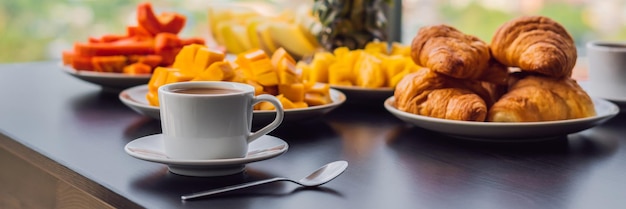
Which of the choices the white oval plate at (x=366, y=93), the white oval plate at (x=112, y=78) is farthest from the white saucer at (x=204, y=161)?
the white oval plate at (x=112, y=78)

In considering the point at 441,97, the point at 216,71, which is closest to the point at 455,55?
the point at 441,97

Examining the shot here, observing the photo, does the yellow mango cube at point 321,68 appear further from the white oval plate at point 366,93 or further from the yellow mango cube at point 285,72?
the yellow mango cube at point 285,72

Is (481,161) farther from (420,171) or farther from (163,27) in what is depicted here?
(163,27)

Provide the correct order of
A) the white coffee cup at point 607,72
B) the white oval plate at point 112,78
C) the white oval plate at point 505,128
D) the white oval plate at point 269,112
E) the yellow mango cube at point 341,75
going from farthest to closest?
the white oval plate at point 112,78 → the yellow mango cube at point 341,75 → the white coffee cup at point 607,72 → the white oval plate at point 269,112 → the white oval plate at point 505,128

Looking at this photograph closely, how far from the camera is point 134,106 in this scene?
1.21 m

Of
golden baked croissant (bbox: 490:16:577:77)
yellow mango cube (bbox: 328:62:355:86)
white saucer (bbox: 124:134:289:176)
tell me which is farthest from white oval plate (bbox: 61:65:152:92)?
golden baked croissant (bbox: 490:16:577:77)

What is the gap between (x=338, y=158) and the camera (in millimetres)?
1023

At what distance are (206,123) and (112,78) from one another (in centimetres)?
66

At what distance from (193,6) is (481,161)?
3.71 metres

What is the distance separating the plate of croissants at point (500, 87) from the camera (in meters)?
1.06

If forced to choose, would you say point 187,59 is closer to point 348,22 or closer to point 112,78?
point 112,78

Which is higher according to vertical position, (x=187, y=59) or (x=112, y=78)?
(x=187, y=59)

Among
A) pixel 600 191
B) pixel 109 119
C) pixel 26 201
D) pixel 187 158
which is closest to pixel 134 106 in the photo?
pixel 109 119

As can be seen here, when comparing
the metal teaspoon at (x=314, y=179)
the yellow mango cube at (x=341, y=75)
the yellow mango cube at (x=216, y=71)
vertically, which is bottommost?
the yellow mango cube at (x=341, y=75)
